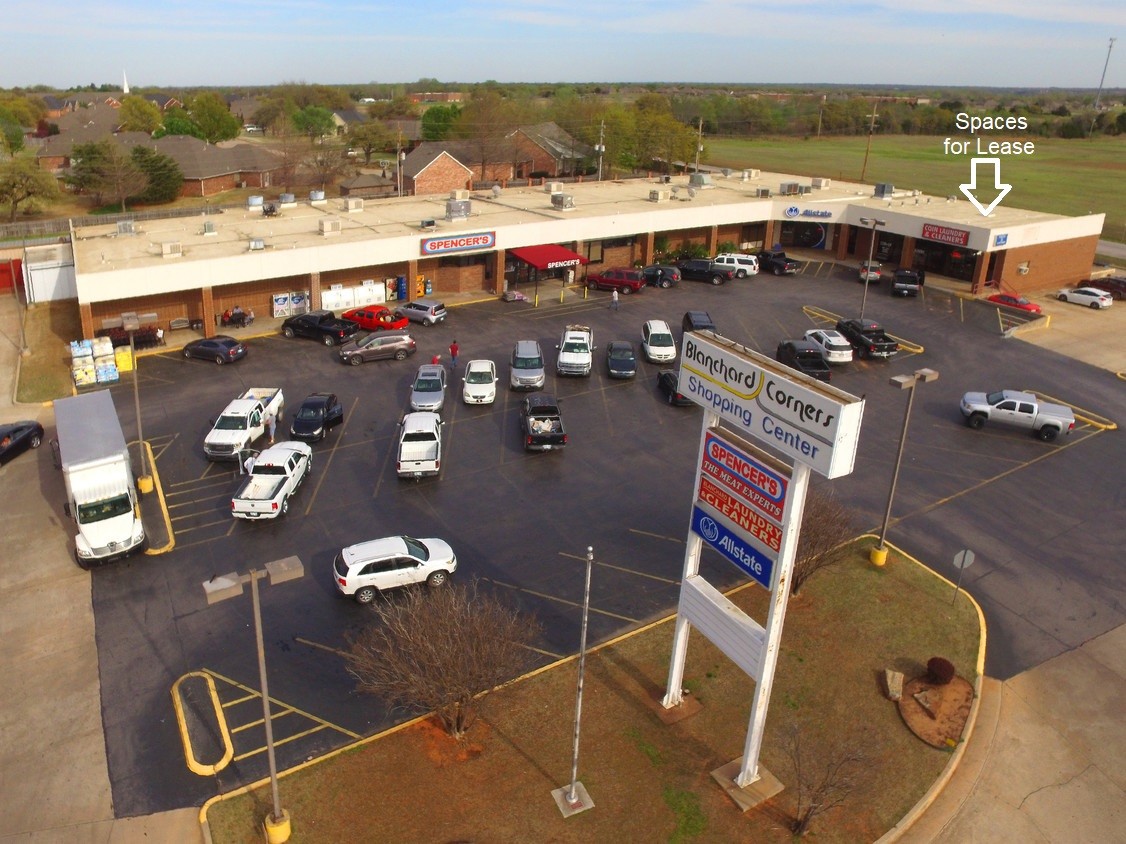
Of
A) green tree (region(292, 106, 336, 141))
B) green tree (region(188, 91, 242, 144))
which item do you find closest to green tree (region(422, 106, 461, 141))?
green tree (region(292, 106, 336, 141))

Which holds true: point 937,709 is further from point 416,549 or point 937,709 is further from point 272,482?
point 272,482

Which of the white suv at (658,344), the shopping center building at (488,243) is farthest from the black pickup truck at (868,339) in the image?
the white suv at (658,344)

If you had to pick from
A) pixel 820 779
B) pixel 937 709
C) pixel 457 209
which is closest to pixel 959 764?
pixel 937 709

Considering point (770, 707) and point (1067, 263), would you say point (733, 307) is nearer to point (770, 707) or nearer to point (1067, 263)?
point (1067, 263)

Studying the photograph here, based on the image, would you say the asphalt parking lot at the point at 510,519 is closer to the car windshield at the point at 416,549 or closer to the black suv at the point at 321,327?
the black suv at the point at 321,327

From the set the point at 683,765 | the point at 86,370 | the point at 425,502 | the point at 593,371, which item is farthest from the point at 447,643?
the point at 86,370
